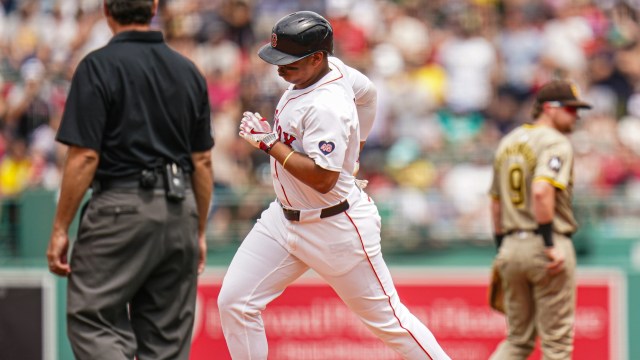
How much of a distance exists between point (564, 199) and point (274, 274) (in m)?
2.41

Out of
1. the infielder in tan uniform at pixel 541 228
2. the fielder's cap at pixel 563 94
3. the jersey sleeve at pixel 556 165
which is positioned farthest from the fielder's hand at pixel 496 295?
the fielder's cap at pixel 563 94

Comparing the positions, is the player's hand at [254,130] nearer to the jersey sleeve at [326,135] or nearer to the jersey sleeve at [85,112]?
the jersey sleeve at [326,135]


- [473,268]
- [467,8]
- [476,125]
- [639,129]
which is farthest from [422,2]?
[473,268]

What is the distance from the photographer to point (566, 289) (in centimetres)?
716

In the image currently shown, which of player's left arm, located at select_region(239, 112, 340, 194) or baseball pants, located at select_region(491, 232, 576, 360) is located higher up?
player's left arm, located at select_region(239, 112, 340, 194)

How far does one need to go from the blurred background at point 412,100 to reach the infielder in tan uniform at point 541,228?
206 cm

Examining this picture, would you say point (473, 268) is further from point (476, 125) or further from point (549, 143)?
point (476, 125)

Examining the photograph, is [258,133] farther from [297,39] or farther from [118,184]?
[118,184]

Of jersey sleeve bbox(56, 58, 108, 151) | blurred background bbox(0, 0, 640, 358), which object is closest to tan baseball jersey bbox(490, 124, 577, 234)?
blurred background bbox(0, 0, 640, 358)

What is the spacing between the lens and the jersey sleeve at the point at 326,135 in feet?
17.1

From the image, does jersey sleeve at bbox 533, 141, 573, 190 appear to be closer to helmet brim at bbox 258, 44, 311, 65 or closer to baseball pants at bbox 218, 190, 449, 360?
baseball pants at bbox 218, 190, 449, 360

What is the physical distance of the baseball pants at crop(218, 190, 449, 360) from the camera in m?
5.54

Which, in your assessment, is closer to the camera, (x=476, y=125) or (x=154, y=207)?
(x=154, y=207)

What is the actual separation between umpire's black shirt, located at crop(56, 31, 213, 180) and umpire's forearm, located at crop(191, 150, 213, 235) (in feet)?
0.33
